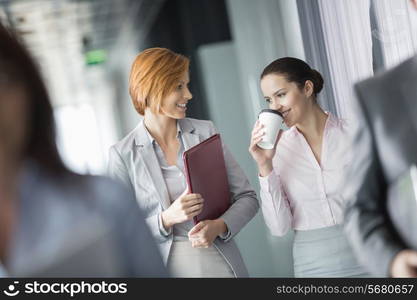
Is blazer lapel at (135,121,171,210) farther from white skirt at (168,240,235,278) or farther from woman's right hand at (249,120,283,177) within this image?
woman's right hand at (249,120,283,177)

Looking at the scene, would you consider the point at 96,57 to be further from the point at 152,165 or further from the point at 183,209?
the point at 183,209

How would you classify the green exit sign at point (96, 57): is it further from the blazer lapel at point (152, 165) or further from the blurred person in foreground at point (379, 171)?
the blurred person in foreground at point (379, 171)

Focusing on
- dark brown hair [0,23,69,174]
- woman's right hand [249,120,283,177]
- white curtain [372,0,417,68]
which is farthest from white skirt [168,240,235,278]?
dark brown hair [0,23,69,174]

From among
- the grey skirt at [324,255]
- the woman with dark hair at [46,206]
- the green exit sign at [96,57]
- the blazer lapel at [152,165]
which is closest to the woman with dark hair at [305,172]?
the grey skirt at [324,255]

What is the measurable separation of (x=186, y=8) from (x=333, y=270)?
2.37 ft

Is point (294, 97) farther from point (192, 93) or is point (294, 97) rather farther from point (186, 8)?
point (186, 8)

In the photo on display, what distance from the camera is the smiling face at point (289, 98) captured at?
144 cm

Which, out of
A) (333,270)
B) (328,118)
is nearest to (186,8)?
(328,118)

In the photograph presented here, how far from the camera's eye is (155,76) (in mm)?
1496

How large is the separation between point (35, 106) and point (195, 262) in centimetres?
79

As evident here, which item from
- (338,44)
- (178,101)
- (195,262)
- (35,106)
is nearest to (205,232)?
(195,262)

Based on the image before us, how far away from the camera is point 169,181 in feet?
4.82

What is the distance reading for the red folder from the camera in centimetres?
145

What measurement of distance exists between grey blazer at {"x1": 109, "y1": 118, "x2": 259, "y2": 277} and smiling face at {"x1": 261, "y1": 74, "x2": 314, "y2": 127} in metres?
0.16
